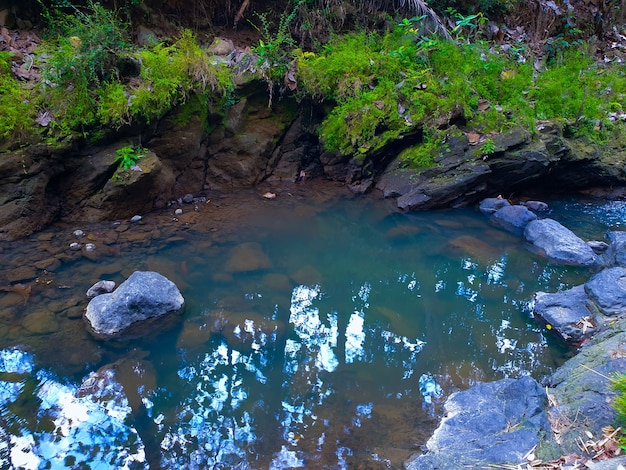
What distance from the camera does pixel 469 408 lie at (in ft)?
9.62

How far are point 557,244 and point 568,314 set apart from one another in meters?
1.47

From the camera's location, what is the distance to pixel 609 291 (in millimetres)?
3844

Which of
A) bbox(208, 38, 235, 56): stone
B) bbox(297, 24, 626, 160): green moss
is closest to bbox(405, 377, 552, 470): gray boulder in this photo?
bbox(297, 24, 626, 160): green moss

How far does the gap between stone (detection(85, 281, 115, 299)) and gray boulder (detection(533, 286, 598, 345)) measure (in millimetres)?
3956

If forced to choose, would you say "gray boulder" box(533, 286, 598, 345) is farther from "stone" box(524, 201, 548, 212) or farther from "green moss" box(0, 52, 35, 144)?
"green moss" box(0, 52, 35, 144)

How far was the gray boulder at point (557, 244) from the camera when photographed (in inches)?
195

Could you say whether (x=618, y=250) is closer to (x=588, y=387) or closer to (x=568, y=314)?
(x=568, y=314)

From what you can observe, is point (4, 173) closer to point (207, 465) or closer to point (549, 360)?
point (207, 465)

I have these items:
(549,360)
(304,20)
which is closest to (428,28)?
(304,20)

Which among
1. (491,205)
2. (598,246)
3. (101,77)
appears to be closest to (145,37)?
(101,77)

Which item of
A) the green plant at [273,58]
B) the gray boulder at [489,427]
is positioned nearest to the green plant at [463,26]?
the green plant at [273,58]

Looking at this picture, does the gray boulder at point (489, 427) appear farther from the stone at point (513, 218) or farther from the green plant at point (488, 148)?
the green plant at point (488, 148)

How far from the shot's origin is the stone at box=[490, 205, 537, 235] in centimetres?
573

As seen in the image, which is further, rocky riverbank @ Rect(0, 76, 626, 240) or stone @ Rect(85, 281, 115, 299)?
rocky riverbank @ Rect(0, 76, 626, 240)
